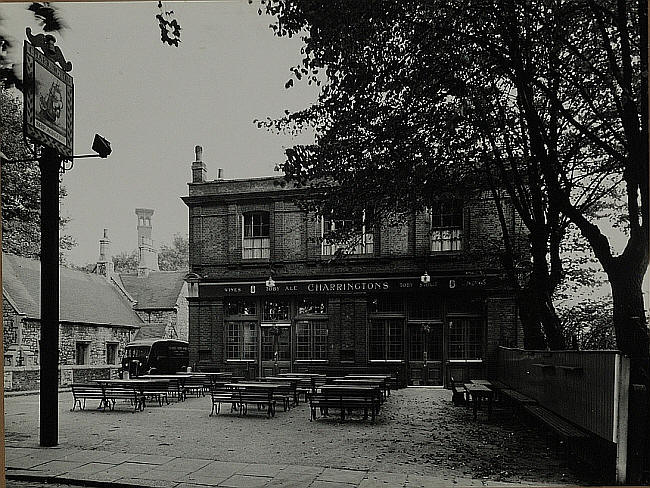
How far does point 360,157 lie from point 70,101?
10.2ft

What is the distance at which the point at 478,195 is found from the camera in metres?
7.62

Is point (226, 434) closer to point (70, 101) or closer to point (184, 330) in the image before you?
point (184, 330)

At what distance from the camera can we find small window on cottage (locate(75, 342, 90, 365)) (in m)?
8.07

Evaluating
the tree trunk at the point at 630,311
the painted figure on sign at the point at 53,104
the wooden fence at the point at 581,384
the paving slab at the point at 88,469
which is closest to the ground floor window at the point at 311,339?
the wooden fence at the point at 581,384

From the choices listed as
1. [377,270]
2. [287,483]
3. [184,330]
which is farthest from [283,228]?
[287,483]

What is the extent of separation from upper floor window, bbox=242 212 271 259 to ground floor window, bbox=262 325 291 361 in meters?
0.99

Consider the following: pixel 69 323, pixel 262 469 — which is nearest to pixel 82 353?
pixel 69 323

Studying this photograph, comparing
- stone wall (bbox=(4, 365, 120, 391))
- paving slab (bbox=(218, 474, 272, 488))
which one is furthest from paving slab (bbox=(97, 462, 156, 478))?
stone wall (bbox=(4, 365, 120, 391))

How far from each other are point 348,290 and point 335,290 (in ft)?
0.61

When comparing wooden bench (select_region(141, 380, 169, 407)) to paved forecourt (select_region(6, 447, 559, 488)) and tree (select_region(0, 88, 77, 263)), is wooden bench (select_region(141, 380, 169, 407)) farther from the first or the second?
paved forecourt (select_region(6, 447, 559, 488))

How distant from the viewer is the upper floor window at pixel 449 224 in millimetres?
7664

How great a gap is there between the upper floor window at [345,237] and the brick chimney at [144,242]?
2.12m

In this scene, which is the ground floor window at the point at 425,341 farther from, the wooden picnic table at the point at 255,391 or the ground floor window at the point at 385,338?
the wooden picnic table at the point at 255,391

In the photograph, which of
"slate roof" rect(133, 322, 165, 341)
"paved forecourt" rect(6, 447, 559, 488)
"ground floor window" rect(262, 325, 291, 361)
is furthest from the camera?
"ground floor window" rect(262, 325, 291, 361)
